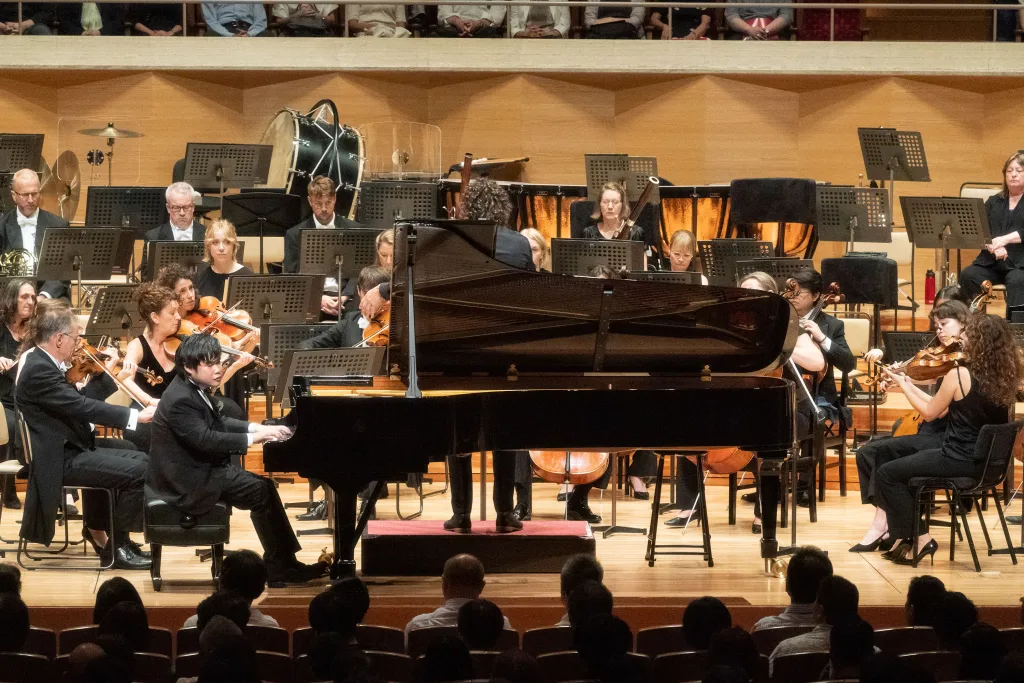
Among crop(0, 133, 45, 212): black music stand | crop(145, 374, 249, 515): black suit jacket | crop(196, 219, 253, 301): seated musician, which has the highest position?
crop(0, 133, 45, 212): black music stand

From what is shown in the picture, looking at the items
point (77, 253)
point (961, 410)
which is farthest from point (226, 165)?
point (961, 410)

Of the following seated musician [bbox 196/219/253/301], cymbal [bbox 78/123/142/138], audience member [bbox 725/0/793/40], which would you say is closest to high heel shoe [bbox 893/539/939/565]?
seated musician [bbox 196/219/253/301]

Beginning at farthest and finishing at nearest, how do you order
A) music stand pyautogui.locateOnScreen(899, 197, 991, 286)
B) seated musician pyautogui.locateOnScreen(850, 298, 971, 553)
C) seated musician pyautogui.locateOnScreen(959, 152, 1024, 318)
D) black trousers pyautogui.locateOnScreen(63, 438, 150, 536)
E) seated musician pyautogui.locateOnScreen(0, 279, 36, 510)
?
1. seated musician pyautogui.locateOnScreen(959, 152, 1024, 318)
2. music stand pyautogui.locateOnScreen(899, 197, 991, 286)
3. seated musician pyautogui.locateOnScreen(0, 279, 36, 510)
4. seated musician pyautogui.locateOnScreen(850, 298, 971, 553)
5. black trousers pyautogui.locateOnScreen(63, 438, 150, 536)

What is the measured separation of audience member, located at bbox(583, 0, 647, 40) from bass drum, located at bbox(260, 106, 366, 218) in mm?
2645

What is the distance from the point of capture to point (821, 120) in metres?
13.0

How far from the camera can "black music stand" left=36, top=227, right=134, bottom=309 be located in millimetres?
8305

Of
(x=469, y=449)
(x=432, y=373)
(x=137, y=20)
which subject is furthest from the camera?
(x=137, y=20)

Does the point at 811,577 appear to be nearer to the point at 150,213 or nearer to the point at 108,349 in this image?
the point at 108,349

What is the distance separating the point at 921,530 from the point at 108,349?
3894mm

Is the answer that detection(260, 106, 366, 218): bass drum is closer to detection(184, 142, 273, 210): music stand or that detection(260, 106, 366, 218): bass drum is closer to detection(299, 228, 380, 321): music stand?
detection(184, 142, 273, 210): music stand

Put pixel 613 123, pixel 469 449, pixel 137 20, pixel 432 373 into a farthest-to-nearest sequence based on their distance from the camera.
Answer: pixel 613 123
pixel 137 20
pixel 432 373
pixel 469 449

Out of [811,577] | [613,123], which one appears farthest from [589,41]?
[811,577]

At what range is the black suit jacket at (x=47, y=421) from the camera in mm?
6164

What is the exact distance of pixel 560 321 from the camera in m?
5.91
